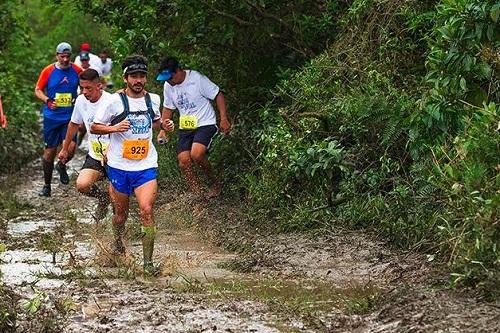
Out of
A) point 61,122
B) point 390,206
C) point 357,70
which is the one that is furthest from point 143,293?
point 61,122

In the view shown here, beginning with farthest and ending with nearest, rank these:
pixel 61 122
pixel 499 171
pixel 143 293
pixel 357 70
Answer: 1. pixel 61 122
2. pixel 357 70
3. pixel 143 293
4. pixel 499 171

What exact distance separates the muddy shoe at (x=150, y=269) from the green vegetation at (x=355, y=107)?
1589mm

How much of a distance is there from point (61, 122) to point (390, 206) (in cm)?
704

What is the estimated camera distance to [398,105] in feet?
29.8

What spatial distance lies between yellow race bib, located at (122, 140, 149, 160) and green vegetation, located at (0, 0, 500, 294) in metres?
1.43

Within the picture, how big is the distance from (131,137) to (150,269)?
1.19 m

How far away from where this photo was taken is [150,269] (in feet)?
27.1

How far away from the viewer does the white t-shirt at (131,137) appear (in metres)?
8.72

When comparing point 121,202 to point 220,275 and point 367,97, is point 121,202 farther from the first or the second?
point 367,97

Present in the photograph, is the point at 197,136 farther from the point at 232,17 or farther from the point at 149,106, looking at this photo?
the point at 149,106

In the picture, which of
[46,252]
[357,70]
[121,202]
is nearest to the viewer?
[121,202]

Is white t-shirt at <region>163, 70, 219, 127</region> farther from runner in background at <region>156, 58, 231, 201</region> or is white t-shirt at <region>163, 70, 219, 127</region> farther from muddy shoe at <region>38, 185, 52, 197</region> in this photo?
muddy shoe at <region>38, 185, 52, 197</region>

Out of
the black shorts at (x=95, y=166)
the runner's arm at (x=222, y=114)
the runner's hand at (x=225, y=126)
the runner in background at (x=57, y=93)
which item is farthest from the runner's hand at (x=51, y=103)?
the black shorts at (x=95, y=166)

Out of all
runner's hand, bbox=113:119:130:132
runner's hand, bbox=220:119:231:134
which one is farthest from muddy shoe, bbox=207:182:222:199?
runner's hand, bbox=113:119:130:132
